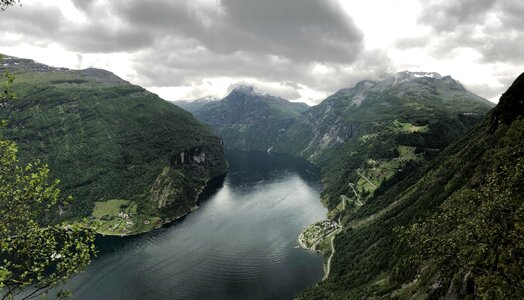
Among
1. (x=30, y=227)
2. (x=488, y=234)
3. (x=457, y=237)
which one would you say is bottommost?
(x=30, y=227)

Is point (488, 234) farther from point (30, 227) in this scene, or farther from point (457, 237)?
point (30, 227)

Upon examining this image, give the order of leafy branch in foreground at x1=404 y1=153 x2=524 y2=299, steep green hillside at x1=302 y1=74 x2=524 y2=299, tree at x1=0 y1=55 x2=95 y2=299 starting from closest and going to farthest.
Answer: tree at x1=0 y1=55 x2=95 y2=299, leafy branch in foreground at x1=404 y1=153 x2=524 y2=299, steep green hillside at x1=302 y1=74 x2=524 y2=299

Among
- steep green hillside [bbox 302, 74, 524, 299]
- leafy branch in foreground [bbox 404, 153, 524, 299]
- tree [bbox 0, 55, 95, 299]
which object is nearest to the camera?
tree [bbox 0, 55, 95, 299]

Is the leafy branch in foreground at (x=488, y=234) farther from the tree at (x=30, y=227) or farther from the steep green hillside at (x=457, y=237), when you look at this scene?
the tree at (x=30, y=227)

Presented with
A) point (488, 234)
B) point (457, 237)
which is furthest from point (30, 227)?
point (488, 234)

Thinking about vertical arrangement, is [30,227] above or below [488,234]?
below

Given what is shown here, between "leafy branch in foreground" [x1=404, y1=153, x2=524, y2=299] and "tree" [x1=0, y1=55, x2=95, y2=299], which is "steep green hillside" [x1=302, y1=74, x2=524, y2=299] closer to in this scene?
"leafy branch in foreground" [x1=404, y1=153, x2=524, y2=299]

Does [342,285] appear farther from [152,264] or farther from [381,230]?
[152,264]

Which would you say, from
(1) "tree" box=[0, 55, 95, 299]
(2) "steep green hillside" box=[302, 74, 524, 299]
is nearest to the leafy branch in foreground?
(2) "steep green hillside" box=[302, 74, 524, 299]
